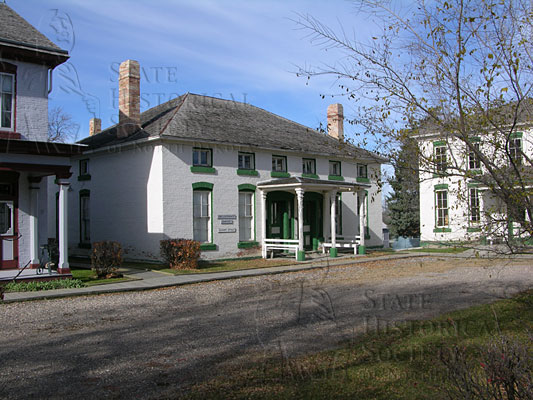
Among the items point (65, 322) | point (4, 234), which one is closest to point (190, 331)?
point (65, 322)

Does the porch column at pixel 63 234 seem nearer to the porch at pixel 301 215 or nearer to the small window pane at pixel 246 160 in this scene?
the small window pane at pixel 246 160

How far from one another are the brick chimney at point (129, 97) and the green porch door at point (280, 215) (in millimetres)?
6845

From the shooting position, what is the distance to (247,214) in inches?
862

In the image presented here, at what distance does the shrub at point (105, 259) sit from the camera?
1499cm

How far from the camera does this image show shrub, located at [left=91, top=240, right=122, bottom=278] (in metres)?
15.0

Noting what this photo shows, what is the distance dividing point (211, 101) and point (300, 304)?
1599 cm

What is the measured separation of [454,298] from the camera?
36.1ft

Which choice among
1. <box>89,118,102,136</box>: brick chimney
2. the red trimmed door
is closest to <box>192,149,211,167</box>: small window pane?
the red trimmed door

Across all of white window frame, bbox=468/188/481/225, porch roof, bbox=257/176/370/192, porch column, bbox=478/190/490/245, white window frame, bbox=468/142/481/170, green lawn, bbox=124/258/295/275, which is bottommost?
green lawn, bbox=124/258/295/275

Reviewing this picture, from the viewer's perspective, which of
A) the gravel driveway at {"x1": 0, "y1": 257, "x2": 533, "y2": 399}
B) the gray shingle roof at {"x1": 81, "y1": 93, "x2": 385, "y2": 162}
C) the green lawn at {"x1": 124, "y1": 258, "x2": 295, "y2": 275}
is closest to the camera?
the gravel driveway at {"x1": 0, "y1": 257, "x2": 533, "y2": 399}

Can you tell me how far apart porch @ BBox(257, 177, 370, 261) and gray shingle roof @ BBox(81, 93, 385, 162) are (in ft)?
6.22

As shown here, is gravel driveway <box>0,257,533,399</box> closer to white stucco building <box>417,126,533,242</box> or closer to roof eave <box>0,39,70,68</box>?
white stucco building <box>417,126,533,242</box>

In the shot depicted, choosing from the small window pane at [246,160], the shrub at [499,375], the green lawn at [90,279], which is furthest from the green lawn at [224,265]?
the shrub at [499,375]

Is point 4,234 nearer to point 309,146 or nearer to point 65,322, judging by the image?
point 65,322
